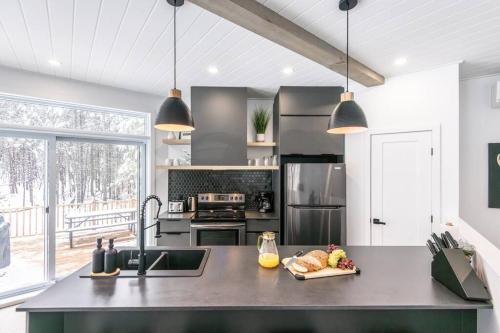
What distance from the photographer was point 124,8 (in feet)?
5.86

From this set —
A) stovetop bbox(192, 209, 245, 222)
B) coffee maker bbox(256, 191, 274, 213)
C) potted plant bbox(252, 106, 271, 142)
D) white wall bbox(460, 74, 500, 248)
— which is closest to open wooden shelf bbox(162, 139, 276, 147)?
potted plant bbox(252, 106, 271, 142)

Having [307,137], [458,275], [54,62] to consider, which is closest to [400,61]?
[307,137]

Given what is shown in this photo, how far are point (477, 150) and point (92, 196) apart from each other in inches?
197

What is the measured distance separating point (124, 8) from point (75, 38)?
756 mm

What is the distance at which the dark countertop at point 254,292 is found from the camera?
1.13 meters

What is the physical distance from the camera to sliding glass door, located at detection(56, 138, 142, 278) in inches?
129

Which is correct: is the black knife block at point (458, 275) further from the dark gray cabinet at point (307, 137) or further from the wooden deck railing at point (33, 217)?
the wooden deck railing at point (33, 217)

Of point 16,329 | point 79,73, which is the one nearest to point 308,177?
point 79,73

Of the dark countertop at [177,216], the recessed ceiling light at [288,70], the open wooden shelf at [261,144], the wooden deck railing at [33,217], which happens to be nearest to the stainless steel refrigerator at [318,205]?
the open wooden shelf at [261,144]

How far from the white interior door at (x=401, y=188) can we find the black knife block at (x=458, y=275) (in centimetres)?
164

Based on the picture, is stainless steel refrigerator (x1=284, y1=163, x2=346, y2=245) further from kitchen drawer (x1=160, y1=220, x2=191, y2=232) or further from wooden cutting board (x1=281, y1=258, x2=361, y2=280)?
wooden cutting board (x1=281, y1=258, x2=361, y2=280)

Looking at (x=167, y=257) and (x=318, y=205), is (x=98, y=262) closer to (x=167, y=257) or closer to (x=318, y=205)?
(x=167, y=257)

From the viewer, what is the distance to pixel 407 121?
2.91 meters

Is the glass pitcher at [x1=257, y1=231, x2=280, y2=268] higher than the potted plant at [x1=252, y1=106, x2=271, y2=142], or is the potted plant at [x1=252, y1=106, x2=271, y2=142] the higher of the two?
the potted plant at [x1=252, y1=106, x2=271, y2=142]
